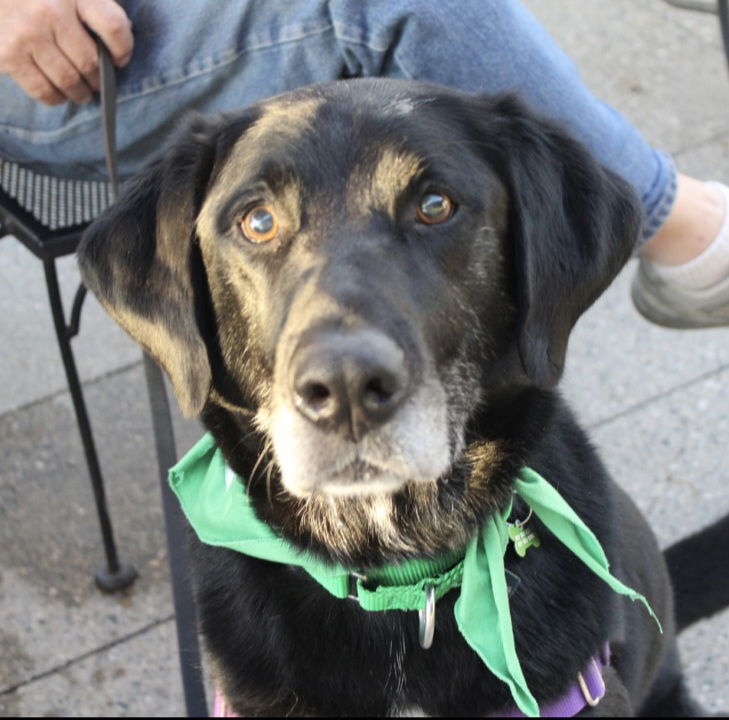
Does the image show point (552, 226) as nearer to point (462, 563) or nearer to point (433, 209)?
point (433, 209)

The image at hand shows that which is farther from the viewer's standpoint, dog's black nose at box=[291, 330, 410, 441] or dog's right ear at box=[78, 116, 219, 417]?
dog's right ear at box=[78, 116, 219, 417]

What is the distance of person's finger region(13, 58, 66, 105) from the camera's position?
97.3 inches

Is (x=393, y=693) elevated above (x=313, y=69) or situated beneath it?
situated beneath

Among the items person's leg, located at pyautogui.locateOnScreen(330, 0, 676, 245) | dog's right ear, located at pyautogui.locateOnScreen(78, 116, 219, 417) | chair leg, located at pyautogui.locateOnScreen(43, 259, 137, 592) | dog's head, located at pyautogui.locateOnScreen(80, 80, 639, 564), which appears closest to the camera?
dog's head, located at pyautogui.locateOnScreen(80, 80, 639, 564)

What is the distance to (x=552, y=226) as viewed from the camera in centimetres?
212

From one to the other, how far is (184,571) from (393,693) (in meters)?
0.66

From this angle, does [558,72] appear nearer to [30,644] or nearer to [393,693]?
[393,693]

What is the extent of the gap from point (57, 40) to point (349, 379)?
3.92 ft

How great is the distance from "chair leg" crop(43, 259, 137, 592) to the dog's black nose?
3.91 ft

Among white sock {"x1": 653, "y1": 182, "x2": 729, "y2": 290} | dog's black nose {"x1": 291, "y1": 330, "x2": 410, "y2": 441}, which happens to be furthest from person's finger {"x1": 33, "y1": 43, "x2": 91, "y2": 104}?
white sock {"x1": 653, "y1": 182, "x2": 729, "y2": 290}

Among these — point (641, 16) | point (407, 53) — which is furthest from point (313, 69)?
point (641, 16)

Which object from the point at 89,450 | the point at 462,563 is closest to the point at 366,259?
the point at 462,563

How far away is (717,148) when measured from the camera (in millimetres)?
4672

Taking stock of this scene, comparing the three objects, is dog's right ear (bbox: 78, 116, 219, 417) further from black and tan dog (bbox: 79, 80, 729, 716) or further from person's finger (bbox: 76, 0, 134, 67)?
person's finger (bbox: 76, 0, 134, 67)
